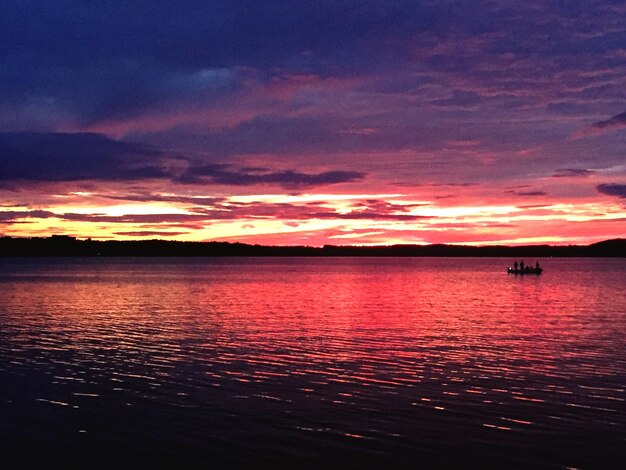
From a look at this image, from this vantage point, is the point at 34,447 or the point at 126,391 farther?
the point at 126,391

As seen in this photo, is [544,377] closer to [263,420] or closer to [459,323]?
[263,420]

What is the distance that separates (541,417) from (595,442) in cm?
314

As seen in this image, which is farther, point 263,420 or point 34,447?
point 263,420

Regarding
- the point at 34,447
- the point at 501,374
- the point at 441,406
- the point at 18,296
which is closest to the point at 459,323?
the point at 501,374

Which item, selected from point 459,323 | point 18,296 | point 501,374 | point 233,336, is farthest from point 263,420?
point 18,296

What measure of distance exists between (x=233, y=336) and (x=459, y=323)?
2079 cm

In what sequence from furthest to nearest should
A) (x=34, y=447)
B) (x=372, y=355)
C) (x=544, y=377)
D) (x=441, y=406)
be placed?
(x=372, y=355)
(x=544, y=377)
(x=441, y=406)
(x=34, y=447)

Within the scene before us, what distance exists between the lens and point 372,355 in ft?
128

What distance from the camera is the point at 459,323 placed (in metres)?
58.2

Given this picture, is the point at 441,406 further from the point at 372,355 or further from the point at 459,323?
the point at 459,323

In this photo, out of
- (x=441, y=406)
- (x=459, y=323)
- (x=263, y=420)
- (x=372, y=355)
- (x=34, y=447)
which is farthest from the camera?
(x=459, y=323)

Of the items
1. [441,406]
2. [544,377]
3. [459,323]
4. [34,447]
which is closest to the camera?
[34,447]

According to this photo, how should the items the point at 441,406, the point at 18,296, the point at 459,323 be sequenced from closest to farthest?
the point at 441,406 < the point at 459,323 < the point at 18,296

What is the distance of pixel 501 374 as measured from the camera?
1294 inches
